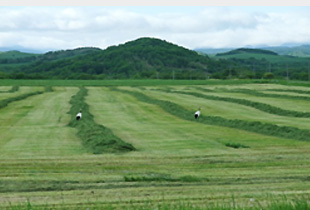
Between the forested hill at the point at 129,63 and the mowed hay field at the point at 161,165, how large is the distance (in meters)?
118

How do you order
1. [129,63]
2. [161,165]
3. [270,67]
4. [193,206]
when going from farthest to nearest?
1. [270,67]
2. [129,63]
3. [161,165]
4. [193,206]

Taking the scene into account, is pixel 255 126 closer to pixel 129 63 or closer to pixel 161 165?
pixel 161 165

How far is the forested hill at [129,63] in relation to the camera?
155 meters

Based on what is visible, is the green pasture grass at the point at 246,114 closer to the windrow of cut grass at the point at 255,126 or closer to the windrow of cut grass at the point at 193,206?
the windrow of cut grass at the point at 255,126

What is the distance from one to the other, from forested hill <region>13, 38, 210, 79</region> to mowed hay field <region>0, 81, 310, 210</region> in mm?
117970

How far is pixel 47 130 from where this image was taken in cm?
2666

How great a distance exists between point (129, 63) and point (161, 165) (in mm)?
145279

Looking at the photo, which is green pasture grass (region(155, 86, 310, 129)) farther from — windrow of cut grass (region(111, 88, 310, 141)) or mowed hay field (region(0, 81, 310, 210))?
windrow of cut grass (region(111, 88, 310, 141))

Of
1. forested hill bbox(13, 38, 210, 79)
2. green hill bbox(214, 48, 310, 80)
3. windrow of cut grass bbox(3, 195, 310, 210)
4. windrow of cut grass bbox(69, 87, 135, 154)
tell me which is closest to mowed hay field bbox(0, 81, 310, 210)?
windrow of cut grass bbox(3, 195, 310, 210)

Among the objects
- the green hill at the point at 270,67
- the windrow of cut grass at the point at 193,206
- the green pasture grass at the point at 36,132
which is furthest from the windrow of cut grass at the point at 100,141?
the green hill at the point at 270,67

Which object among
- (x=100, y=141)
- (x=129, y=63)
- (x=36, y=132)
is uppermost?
(x=129, y=63)

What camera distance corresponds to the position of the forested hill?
15462 centimetres

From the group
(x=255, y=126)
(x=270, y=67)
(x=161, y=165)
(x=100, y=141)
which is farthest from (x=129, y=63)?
(x=161, y=165)

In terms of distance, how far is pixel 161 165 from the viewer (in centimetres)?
1634
